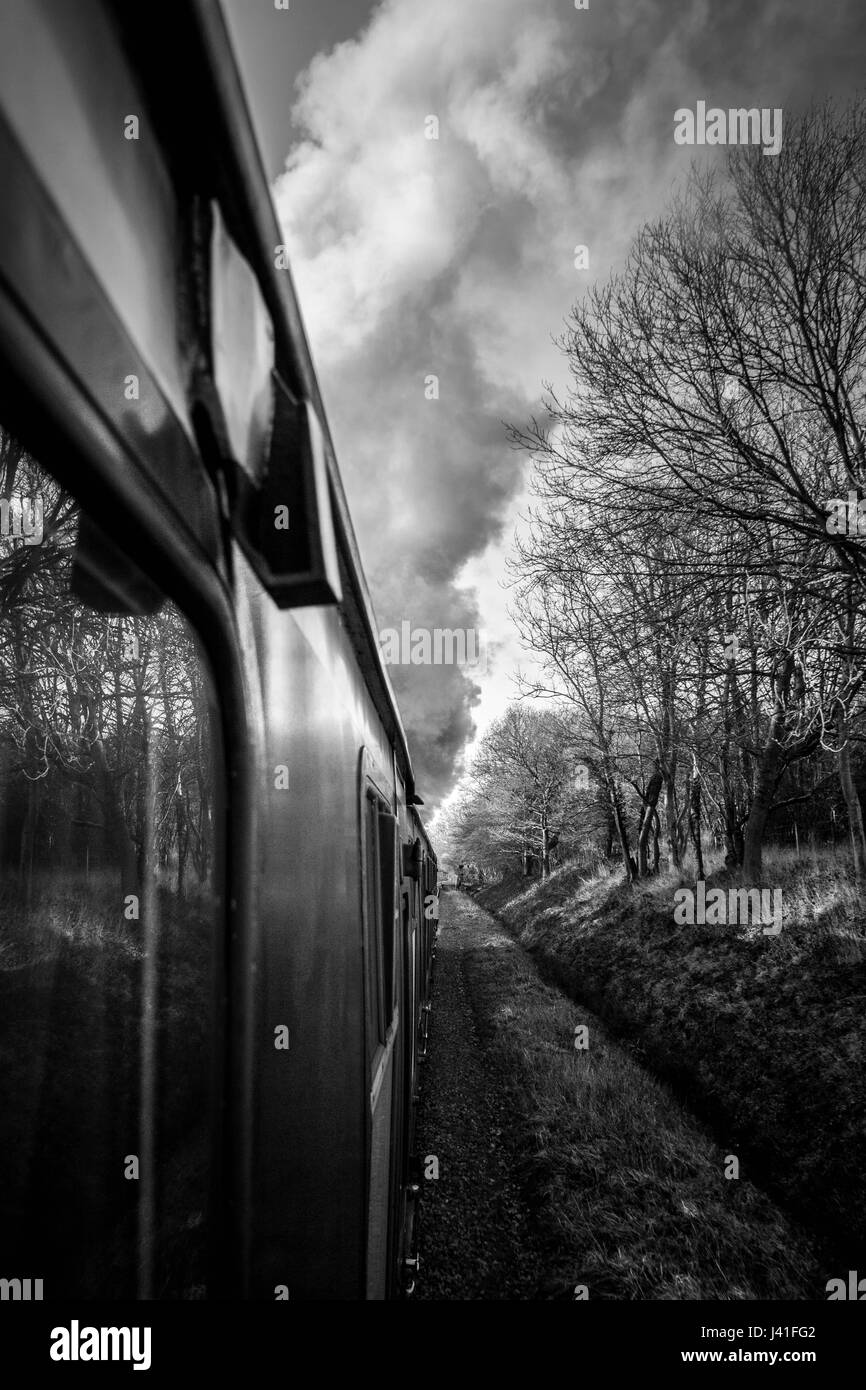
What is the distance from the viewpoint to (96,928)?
4.72 feet

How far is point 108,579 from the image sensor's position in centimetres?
81

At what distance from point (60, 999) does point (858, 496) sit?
6451mm

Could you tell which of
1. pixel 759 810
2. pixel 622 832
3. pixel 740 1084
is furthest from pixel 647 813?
pixel 740 1084

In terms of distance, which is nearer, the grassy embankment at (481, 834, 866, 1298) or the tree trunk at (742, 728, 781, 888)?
the grassy embankment at (481, 834, 866, 1298)

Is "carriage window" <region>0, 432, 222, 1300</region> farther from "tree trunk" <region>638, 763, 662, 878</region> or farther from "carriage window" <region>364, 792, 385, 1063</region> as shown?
"tree trunk" <region>638, 763, 662, 878</region>

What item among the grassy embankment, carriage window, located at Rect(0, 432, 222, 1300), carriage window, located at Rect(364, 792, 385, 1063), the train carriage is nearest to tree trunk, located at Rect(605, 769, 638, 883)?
the grassy embankment

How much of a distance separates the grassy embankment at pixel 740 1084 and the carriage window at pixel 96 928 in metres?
4.11

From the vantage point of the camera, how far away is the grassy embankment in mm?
4648

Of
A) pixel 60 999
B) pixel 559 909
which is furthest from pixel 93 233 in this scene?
pixel 559 909

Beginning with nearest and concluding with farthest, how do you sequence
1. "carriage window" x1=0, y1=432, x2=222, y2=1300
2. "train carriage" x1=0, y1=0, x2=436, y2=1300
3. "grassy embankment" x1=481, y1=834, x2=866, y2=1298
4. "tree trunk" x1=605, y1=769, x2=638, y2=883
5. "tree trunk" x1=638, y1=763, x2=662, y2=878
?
"train carriage" x1=0, y1=0, x2=436, y2=1300 → "carriage window" x1=0, y1=432, x2=222, y2=1300 → "grassy embankment" x1=481, y1=834, x2=866, y2=1298 → "tree trunk" x1=605, y1=769, x2=638, y2=883 → "tree trunk" x1=638, y1=763, x2=662, y2=878

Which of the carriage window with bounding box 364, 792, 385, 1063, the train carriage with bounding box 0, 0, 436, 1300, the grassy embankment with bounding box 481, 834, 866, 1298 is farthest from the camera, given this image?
the grassy embankment with bounding box 481, 834, 866, 1298

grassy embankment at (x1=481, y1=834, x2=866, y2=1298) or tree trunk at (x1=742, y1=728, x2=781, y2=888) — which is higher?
tree trunk at (x1=742, y1=728, x2=781, y2=888)

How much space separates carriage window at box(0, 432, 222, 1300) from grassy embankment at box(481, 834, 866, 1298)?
13.5ft
